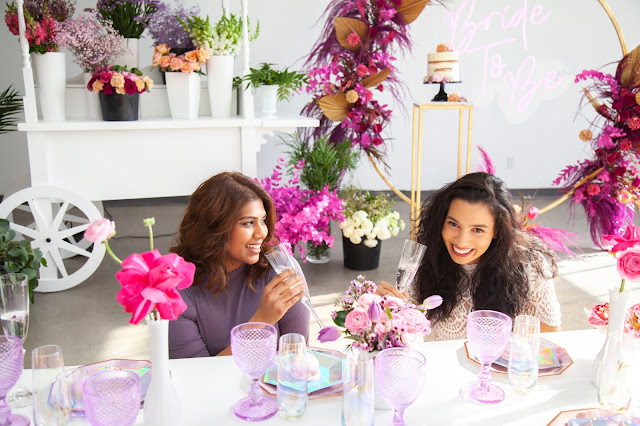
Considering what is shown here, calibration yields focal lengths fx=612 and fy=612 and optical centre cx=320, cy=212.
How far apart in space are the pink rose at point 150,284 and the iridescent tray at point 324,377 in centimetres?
36

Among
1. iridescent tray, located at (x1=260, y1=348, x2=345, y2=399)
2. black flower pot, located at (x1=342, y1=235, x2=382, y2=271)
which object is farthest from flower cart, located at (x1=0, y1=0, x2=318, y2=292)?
iridescent tray, located at (x1=260, y1=348, x2=345, y2=399)

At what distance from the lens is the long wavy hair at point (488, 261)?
1868 millimetres

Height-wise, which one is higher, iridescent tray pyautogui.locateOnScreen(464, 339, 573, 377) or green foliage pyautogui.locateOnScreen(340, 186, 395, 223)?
iridescent tray pyautogui.locateOnScreen(464, 339, 573, 377)

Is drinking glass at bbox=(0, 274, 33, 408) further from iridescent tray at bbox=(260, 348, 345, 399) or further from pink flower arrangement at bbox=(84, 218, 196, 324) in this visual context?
iridescent tray at bbox=(260, 348, 345, 399)

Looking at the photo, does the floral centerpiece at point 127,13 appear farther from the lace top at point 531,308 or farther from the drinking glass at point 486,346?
the drinking glass at point 486,346

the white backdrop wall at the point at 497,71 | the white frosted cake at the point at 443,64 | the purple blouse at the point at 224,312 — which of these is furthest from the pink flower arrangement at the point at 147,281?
the white backdrop wall at the point at 497,71

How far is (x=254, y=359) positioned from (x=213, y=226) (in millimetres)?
649

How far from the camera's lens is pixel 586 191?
13.6 feet

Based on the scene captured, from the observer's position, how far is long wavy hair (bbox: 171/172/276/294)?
1786 mm

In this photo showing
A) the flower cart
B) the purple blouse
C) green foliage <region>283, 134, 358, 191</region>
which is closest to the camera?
the purple blouse

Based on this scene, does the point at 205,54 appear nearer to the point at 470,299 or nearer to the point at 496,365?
the point at 470,299

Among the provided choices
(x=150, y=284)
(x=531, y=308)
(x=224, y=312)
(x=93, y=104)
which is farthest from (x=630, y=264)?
(x=93, y=104)

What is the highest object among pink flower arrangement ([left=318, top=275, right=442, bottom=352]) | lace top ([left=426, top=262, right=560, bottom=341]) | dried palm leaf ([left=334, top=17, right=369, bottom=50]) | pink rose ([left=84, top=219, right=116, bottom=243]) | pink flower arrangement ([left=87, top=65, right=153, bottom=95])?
dried palm leaf ([left=334, top=17, right=369, bottom=50])

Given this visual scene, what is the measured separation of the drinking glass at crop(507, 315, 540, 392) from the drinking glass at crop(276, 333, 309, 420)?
18.1 inches
